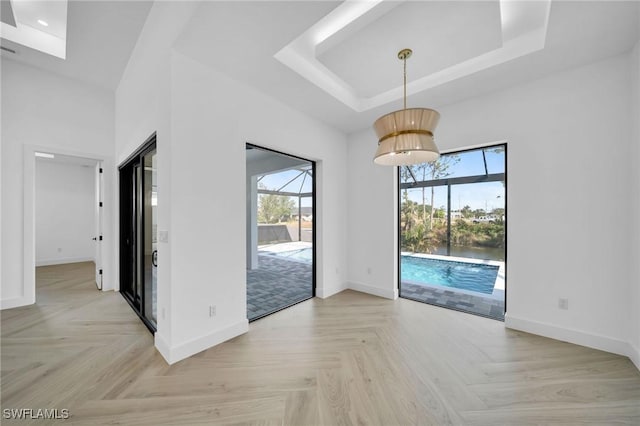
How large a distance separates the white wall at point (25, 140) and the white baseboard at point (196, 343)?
113 inches

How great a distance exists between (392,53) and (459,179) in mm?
2610

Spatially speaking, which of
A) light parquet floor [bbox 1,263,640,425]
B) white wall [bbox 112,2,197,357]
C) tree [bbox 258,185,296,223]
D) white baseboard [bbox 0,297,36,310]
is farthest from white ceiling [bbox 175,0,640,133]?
white baseboard [bbox 0,297,36,310]

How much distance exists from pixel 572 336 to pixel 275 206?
4574mm

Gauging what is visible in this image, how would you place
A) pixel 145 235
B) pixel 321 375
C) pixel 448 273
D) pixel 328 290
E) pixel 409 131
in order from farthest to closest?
1. pixel 448 273
2. pixel 328 290
3. pixel 145 235
4. pixel 321 375
5. pixel 409 131

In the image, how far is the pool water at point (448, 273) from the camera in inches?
182

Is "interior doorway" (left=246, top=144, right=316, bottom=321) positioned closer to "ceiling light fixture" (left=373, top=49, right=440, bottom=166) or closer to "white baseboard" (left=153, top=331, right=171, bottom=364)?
"white baseboard" (left=153, top=331, right=171, bottom=364)

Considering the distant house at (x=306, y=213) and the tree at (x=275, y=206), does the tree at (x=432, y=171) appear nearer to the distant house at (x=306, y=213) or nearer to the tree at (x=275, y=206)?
the distant house at (x=306, y=213)

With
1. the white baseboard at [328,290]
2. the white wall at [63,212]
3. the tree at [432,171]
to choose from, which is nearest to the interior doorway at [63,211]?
the white wall at [63,212]

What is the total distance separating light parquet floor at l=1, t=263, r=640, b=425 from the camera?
1676 mm

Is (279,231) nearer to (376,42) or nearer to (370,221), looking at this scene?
(370,221)

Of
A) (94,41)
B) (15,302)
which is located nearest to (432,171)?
(94,41)

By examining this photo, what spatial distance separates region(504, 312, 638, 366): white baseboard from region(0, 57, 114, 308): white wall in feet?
21.5

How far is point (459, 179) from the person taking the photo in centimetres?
429

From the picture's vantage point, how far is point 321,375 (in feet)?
6.80
